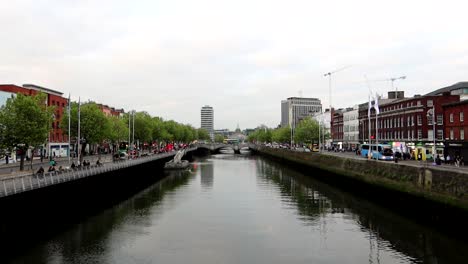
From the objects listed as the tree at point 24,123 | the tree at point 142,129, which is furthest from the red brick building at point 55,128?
the tree at point 24,123

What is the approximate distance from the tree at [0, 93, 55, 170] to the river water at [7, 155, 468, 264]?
1193 centimetres

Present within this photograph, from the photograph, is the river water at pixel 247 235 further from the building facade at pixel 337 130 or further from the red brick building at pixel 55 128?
the building facade at pixel 337 130

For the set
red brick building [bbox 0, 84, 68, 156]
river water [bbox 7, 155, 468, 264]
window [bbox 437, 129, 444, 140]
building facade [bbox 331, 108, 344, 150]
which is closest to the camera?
river water [bbox 7, 155, 468, 264]

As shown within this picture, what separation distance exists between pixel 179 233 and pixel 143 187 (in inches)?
1519

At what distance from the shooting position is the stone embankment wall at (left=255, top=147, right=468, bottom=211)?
114 ft

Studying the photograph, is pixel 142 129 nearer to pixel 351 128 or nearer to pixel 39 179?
pixel 351 128

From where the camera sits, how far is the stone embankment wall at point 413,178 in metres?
34.8

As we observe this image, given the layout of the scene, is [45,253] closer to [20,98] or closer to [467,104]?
[20,98]

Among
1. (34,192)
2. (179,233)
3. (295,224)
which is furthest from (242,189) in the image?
(34,192)

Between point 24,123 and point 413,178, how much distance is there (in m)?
42.6

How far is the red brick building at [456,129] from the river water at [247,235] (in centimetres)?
2093

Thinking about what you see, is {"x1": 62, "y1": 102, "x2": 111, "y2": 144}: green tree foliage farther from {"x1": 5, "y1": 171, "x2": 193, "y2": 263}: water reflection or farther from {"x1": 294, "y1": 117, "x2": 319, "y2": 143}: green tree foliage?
{"x1": 294, "y1": 117, "x2": 319, "y2": 143}: green tree foliage

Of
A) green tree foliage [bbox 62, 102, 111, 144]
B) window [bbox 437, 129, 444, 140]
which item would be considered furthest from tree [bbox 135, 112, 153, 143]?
window [bbox 437, 129, 444, 140]

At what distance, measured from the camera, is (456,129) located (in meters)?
64.8
